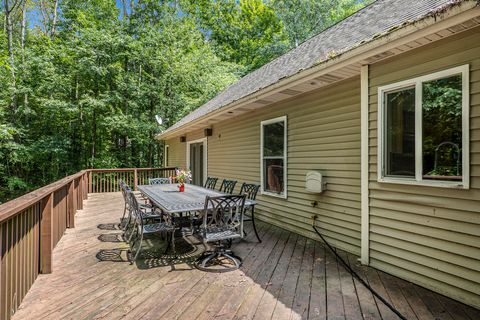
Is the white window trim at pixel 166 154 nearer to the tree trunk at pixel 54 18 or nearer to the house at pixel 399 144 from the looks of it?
the tree trunk at pixel 54 18

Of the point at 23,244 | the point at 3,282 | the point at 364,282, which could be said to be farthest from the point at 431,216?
the point at 23,244

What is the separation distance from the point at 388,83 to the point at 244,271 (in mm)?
2654

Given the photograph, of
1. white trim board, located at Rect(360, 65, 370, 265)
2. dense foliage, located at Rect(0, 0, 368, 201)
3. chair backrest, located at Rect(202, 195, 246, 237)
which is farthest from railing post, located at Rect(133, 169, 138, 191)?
white trim board, located at Rect(360, 65, 370, 265)

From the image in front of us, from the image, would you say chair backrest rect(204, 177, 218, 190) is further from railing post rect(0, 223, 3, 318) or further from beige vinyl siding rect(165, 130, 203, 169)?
railing post rect(0, 223, 3, 318)

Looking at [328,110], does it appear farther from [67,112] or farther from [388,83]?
[67,112]

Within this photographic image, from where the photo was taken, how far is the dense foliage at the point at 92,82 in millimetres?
11562

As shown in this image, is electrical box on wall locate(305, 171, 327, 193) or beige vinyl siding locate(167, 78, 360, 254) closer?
beige vinyl siding locate(167, 78, 360, 254)

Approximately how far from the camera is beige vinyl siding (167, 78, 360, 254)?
355 centimetres

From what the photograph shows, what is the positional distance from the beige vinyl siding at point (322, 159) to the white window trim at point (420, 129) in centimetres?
42

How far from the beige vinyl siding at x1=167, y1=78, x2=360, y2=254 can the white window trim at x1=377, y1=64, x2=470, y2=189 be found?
1.39 ft

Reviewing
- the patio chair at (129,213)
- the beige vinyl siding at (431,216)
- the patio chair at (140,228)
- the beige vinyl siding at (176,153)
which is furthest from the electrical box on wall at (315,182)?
the beige vinyl siding at (176,153)

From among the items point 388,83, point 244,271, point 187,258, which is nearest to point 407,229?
point 388,83

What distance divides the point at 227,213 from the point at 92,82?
40.4 ft

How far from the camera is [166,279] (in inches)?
112
